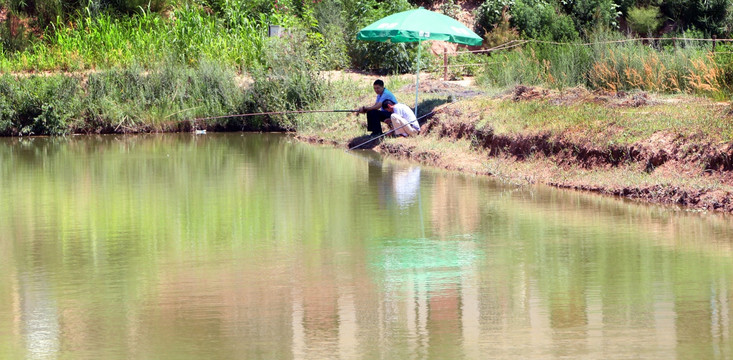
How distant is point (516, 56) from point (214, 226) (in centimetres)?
1461

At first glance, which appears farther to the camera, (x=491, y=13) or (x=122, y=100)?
(x=491, y=13)

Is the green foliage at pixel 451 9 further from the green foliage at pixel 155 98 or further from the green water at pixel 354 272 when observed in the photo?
the green water at pixel 354 272

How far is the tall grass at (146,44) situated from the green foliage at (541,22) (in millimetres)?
7971

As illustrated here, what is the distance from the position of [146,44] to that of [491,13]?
36.0 feet

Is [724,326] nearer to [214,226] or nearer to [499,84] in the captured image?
[214,226]

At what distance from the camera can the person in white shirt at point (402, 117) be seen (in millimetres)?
22359

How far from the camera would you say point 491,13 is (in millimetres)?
34688

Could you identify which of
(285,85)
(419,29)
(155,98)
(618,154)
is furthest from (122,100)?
(618,154)

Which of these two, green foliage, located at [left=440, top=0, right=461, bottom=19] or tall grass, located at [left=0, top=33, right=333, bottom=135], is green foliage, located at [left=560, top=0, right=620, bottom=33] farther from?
tall grass, located at [left=0, top=33, right=333, bottom=135]

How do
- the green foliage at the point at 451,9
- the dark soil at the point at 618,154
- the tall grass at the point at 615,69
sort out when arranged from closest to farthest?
the dark soil at the point at 618,154
the tall grass at the point at 615,69
the green foliage at the point at 451,9

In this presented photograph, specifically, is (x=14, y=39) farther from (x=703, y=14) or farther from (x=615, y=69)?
(x=703, y=14)

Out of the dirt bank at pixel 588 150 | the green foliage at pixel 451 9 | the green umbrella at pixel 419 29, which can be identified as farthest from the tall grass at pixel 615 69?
the green foliage at pixel 451 9

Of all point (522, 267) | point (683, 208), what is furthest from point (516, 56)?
point (522, 267)

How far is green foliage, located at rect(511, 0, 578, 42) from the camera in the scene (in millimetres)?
33250
